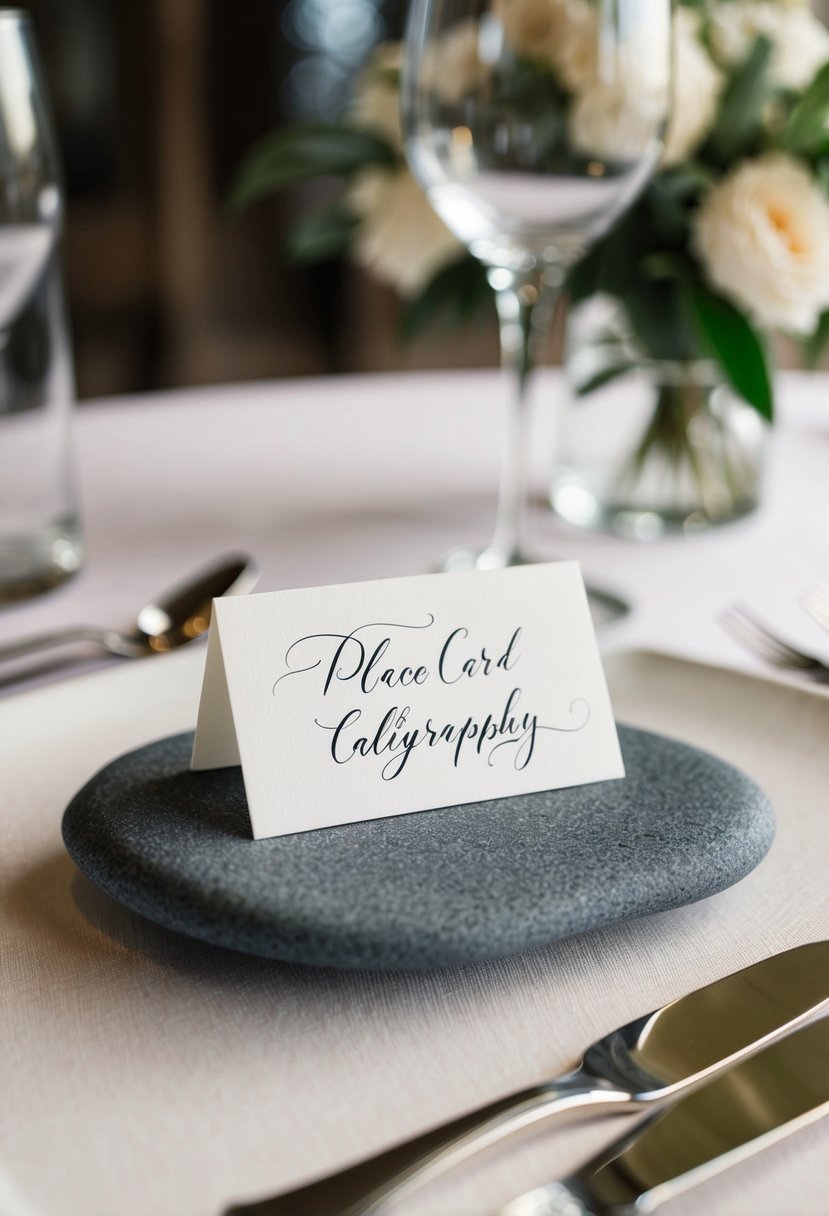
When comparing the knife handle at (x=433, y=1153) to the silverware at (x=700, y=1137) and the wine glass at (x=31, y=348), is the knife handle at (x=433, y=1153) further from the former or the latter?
the wine glass at (x=31, y=348)

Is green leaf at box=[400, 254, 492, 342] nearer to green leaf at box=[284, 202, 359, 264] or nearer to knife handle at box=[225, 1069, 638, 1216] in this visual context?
green leaf at box=[284, 202, 359, 264]

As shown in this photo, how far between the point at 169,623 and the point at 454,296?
1.09 ft

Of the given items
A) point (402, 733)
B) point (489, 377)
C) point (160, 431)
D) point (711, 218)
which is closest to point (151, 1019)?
point (402, 733)

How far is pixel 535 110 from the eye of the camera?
0.56m

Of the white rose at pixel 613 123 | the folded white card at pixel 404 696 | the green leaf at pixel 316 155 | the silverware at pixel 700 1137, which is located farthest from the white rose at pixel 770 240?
the silverware at pixel 700 1137

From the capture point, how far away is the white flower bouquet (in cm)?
66

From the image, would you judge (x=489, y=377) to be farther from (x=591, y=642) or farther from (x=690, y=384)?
(x=591, y=642)

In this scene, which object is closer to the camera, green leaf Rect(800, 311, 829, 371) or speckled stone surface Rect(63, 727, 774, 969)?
speckled stone surface Rect(63, 727, 774, 969)

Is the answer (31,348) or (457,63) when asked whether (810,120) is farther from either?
(31,348)

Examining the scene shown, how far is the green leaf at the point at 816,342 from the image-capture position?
0.79 meters

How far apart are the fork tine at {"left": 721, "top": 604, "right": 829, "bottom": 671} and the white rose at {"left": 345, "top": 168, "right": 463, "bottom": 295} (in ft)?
1.01

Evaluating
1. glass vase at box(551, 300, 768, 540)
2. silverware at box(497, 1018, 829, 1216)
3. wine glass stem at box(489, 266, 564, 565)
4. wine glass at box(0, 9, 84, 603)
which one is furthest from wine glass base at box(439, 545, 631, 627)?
silverware at box(497, 1018, 829, 1216)

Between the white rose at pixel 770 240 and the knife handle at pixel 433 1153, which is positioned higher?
the white rose at pixel 770 240

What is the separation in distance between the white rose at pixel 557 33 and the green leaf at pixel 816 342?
305 mm
